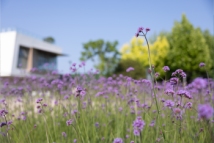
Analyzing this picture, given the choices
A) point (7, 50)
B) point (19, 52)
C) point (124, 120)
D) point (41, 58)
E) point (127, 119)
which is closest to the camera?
point (124, 120)

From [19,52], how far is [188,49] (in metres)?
20.5

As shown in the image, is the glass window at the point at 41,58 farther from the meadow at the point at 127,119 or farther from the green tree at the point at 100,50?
the meadow at the point at 127,119

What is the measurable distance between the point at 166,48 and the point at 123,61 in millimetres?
5768

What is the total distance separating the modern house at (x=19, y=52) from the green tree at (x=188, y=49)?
14068mm

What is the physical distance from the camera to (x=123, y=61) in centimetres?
2670

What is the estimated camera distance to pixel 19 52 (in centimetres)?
2750

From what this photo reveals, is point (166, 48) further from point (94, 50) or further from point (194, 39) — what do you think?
point (94, 50)

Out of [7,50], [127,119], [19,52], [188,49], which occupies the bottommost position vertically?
[127,119]

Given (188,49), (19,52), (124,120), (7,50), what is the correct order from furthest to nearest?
(19,52) → (7,50) → (188,49) → (124,120)

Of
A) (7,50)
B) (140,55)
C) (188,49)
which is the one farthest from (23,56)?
(188,49)

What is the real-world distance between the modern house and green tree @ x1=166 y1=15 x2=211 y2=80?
46.2ft

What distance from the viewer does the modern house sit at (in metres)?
25.2

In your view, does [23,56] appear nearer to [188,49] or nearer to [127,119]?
[188,49]

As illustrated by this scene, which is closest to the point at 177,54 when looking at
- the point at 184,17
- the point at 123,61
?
the point at 184,17
